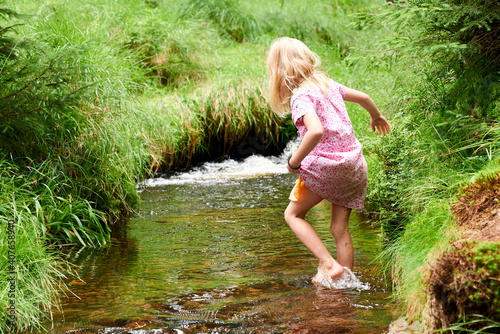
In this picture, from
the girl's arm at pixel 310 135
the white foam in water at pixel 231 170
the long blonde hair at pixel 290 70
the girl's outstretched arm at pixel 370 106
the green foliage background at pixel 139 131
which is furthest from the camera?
the white foam in water at pixel 231 170

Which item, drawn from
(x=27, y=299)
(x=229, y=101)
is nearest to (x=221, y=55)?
(x=229, y=101)

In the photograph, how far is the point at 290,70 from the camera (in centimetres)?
334

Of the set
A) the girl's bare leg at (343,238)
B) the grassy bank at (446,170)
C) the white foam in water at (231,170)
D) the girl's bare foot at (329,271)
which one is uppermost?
the grassy bank at (446,170)

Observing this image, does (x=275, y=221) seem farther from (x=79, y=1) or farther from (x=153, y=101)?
(x=79, y=1)

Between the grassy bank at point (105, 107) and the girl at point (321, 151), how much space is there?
5.44 ft

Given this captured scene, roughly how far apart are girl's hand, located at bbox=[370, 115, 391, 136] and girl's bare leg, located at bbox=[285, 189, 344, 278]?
2.42ft

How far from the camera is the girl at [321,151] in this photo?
3.21m

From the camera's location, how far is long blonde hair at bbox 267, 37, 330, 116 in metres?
3.33

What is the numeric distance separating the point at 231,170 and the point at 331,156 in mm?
5661

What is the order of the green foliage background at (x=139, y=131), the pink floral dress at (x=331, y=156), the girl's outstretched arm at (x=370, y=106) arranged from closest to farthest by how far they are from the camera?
the green foliage background at (x=139, y=131)
the pink floral dress at (x=331, y=156)
the girl's outstretched arm at (x=370, y=106)

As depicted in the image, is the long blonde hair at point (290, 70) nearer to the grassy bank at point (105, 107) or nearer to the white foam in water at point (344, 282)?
the white foam in water at point (344, 282)

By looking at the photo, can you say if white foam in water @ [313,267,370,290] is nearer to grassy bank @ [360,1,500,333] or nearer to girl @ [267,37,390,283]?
girl @ [267,37,390,283]


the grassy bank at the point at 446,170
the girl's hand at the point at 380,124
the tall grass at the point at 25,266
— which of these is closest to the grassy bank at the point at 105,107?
the tall grass at the point at 25,266

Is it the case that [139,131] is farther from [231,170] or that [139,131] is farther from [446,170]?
[446,170]
